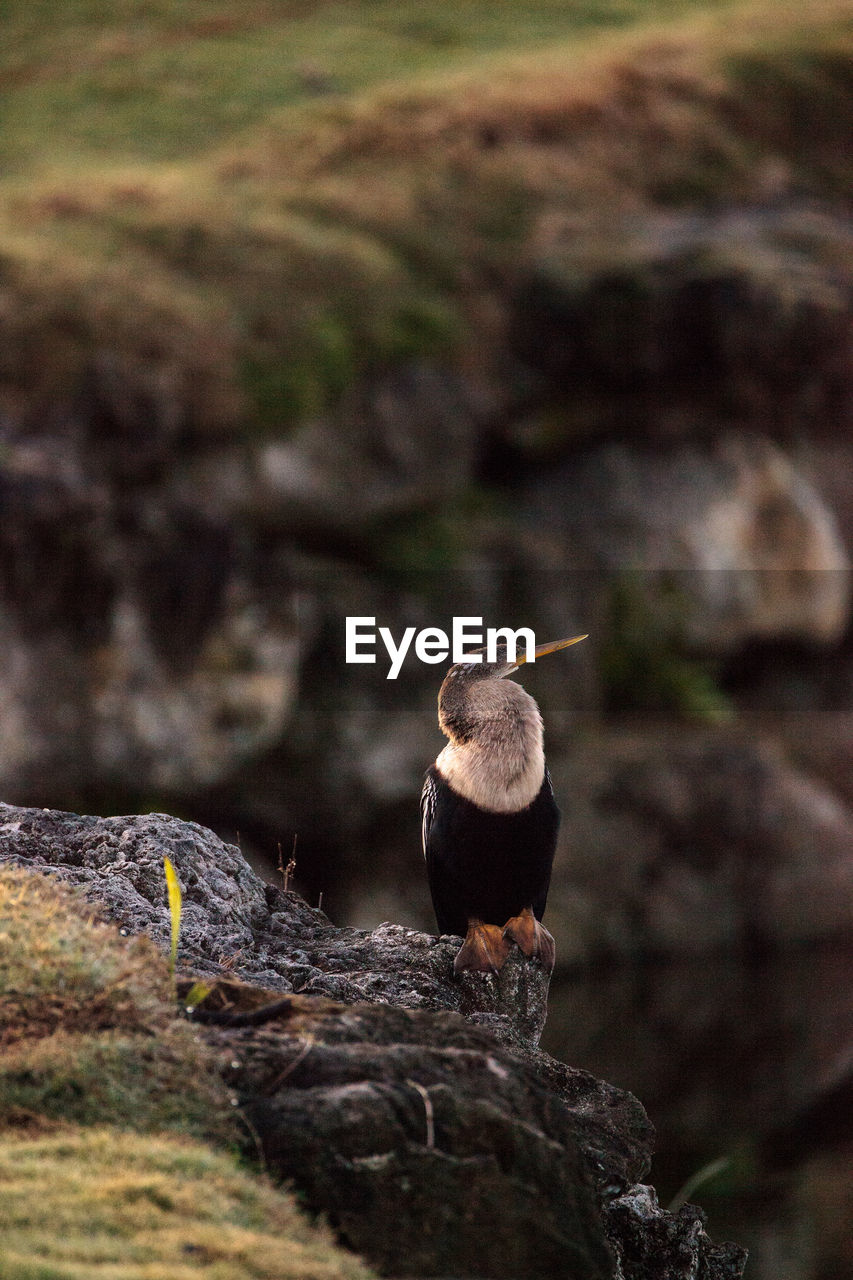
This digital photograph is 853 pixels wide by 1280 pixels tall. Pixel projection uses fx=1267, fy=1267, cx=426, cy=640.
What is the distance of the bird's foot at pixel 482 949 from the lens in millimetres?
4688

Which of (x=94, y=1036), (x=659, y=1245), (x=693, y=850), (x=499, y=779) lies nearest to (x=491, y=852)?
(x=499, y=779)

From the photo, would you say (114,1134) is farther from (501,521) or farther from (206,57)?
(206,57)

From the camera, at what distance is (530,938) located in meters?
5.04

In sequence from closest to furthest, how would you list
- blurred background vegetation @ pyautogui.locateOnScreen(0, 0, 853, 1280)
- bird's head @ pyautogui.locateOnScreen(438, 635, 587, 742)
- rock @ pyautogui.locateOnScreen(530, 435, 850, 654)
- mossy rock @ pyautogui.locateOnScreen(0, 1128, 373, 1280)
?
mossy rock @ pyautogui.locateOnScreen(0, 1128, 373, 1280) < bird's head @ pyautogui.locateOnScreen(438, 635, 587, 742) < blurred background vegetation @ pyautogui.locateOnScreen(0, 0, 853, 1280) < rock @ pyautogui.locateOnScreen(530, 435, 850, 654)

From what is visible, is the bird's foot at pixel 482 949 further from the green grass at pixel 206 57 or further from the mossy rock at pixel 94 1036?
the green grass at pixel 206 57

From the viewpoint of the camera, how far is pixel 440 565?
17172 mm

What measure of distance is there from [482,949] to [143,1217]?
2.43 meters

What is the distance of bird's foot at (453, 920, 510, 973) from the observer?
15.4 feet

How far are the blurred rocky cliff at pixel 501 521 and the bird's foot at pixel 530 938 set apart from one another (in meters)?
9.63

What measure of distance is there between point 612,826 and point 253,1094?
14585 mm

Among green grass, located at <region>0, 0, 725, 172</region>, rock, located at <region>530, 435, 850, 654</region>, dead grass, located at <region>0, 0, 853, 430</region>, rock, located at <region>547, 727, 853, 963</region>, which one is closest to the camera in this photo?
dead grass, located at <region>0, 0, 853, 430</region>

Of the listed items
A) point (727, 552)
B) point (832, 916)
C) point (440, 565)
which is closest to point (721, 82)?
point (727, 552)

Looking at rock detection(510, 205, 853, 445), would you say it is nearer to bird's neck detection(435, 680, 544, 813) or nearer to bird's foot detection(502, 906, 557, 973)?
bird's neck detection(435, 680, 544, 813)

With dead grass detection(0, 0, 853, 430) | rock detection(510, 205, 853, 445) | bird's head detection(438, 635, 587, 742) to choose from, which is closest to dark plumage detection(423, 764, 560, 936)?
bird's head detection(438, 635, 587, 742)
